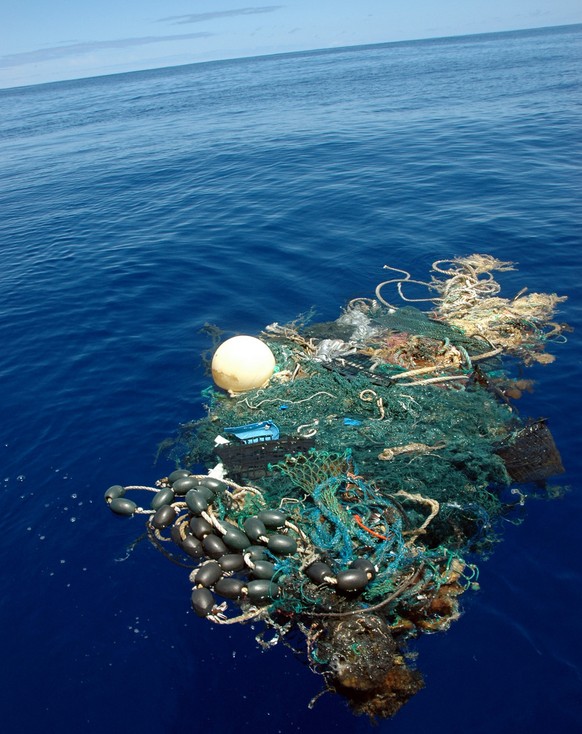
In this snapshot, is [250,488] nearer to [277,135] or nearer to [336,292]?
[336,292]

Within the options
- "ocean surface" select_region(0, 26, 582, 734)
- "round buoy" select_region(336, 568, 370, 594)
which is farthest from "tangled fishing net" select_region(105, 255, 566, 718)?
"ocean surface" select_region(0, 26, 582, 734)

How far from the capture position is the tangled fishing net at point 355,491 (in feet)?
19.3

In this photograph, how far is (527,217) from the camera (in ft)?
A: 55.1

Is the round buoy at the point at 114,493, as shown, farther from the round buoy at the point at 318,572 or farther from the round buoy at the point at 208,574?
the round buoy at the point at 318,572

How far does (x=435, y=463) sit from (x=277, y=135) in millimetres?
30081

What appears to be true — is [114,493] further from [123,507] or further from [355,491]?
[355,491]

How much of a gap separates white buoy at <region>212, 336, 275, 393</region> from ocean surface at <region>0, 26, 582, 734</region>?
1.25m

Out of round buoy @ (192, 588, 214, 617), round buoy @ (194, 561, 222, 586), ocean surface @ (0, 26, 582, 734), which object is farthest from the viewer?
round buoy @ (194, 561, 222, 586)

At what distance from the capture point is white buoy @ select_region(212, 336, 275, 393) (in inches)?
355

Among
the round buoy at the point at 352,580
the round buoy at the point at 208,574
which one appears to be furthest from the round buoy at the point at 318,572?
the round buoy at the point at 208,574

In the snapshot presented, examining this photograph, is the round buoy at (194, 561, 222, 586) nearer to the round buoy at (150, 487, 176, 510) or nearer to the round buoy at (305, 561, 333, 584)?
the round buoy at (305, 561, 333, 584)

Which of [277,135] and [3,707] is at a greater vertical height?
[277,135]

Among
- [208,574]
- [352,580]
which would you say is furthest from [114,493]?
[352,580]

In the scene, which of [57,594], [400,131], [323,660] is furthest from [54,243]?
[400,131]
